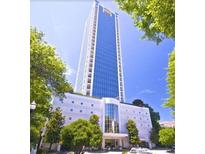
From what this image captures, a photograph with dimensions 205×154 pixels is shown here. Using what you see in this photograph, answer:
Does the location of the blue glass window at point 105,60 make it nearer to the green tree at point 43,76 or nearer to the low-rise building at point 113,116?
the low-rise building at point 113,116

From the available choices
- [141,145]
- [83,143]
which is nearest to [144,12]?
[83,143]

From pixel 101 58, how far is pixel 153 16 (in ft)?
60.7

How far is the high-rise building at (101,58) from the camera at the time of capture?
1815 centimetres

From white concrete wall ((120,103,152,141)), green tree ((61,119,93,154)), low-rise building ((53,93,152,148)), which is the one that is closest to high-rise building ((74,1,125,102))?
white concrete wall ((120,103,152,141))

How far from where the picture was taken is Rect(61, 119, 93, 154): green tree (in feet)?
27.1

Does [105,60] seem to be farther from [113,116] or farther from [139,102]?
[113,116]

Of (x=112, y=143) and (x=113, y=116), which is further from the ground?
(x=113, y=116)

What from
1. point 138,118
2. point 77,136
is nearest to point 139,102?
point 138,118

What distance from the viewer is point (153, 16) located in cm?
169

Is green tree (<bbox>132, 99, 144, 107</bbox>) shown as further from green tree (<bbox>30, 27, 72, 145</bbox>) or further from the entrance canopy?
green tree (<bbox>30, 27, 72, 145</bbox>)

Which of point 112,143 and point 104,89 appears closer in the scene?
point 112,143
